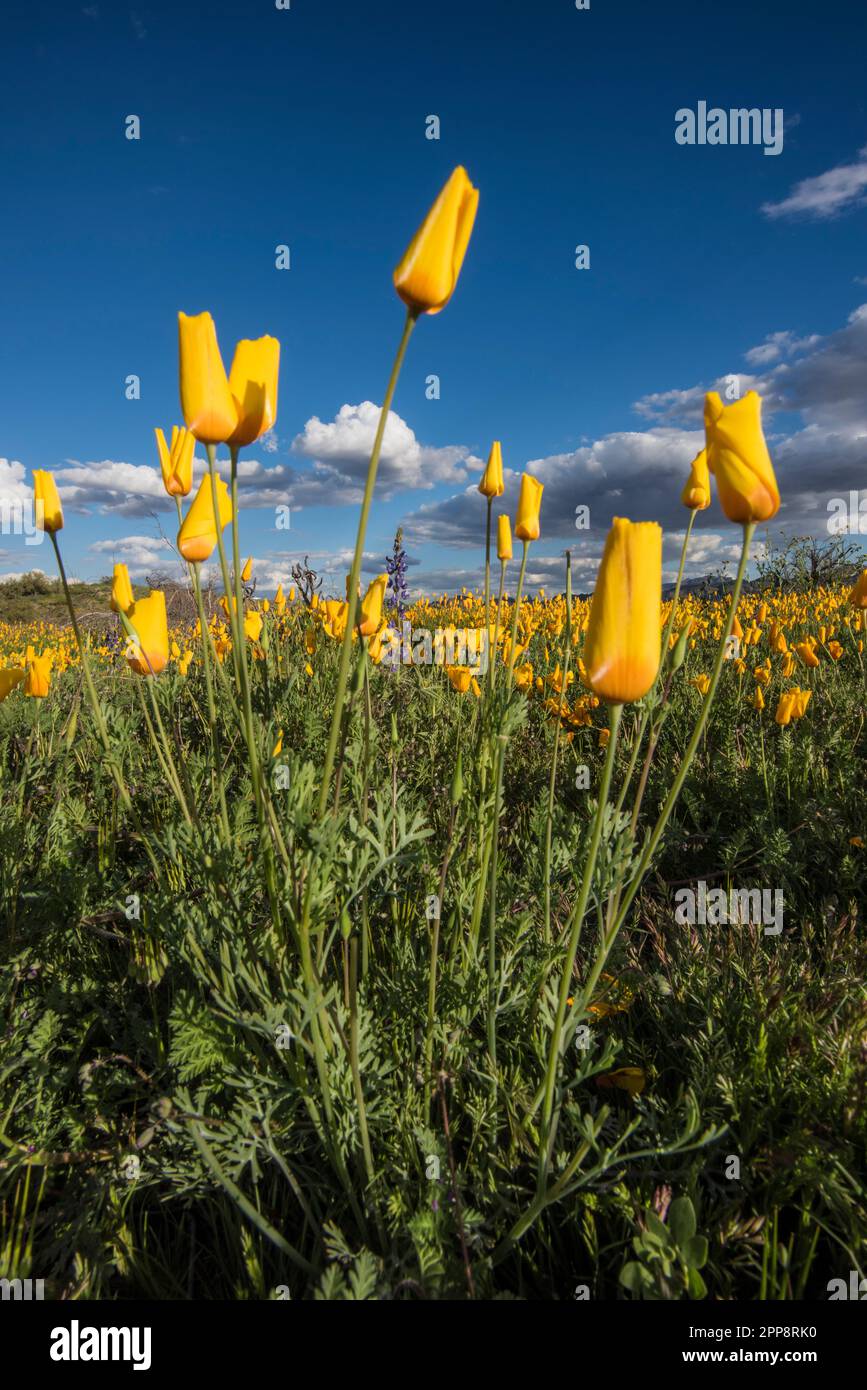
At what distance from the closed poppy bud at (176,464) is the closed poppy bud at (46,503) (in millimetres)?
229

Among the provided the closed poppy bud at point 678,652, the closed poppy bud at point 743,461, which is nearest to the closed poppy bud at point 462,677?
the closed poppy bud at point 678,652

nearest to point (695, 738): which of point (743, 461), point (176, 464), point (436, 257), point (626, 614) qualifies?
point (626, 614)

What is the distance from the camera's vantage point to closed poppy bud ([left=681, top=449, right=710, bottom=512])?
5.23 feet

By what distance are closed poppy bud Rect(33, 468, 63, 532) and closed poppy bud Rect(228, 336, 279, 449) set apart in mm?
612

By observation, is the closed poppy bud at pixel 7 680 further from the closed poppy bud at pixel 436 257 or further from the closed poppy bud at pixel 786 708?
the closed poppy bud at pixel 786 708

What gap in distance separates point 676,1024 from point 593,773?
5.32 ft

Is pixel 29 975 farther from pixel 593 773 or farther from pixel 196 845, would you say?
pixel 593 773

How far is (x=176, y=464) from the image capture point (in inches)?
59.7

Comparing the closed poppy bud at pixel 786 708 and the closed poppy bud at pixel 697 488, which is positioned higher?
the closed poppy bud at pixel 697 488

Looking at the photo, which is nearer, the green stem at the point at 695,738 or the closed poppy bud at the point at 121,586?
the green stem at the point at 695,738

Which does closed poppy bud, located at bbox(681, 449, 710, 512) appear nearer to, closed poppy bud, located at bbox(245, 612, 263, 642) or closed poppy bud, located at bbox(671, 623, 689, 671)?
closed poppy bud, located at bbox(671, 623, 689, 671)

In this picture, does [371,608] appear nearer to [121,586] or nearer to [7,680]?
[121,586]

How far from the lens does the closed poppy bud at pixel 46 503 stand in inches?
55.8

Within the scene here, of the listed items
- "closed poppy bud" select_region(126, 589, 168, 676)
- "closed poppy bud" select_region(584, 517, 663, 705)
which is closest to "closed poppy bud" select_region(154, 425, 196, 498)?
"closed poppy bud" select_region(126, 589, 168, 676)
